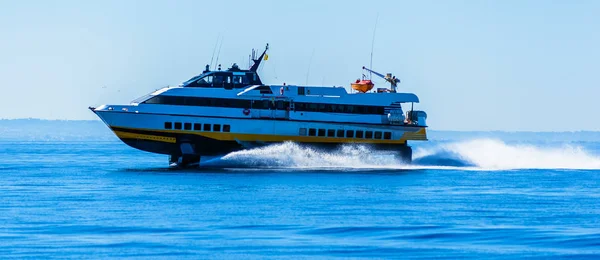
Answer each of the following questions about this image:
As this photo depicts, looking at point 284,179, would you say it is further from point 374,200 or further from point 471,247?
point 471,247

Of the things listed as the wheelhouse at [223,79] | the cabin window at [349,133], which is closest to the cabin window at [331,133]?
the cabin window at [349,133]

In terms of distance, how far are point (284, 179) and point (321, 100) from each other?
836 cm

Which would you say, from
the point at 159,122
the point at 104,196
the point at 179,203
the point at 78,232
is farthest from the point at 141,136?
the point at 78,232

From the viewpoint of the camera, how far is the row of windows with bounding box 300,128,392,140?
66.6 m

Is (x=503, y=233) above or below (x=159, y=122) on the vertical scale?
below

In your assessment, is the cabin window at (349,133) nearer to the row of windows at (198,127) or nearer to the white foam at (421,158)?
the white foam at (421,158)

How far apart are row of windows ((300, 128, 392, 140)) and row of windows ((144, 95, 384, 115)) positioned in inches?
49.7

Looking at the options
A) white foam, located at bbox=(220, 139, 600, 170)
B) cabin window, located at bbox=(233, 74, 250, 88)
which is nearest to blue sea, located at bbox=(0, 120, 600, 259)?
white foam, located at bbox=(220, 139, 600, 170)

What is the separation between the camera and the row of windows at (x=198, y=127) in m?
63.6

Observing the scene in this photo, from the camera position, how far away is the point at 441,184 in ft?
192

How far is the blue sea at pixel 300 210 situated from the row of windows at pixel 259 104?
2.47 metres

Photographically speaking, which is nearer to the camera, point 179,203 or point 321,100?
point 179,203

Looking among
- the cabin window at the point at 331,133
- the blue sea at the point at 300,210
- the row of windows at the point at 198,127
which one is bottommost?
the blue sea at the point at 300,210

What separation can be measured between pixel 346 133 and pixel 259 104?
5.96 m
